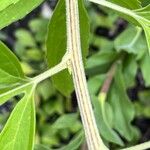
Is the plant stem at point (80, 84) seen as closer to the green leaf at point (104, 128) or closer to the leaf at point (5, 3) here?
the leaf at point (5, 3)

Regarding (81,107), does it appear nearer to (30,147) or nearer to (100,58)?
(30,147)

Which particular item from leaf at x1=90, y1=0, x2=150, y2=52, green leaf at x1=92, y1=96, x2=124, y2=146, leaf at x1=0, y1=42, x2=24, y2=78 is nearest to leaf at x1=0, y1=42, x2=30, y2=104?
leaf at x1=0, y1=42, x2=24, y2=78

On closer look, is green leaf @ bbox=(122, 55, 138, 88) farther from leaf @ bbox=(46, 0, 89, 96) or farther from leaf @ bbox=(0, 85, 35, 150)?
leaf @ bbox=(0, 85, 35, 150)

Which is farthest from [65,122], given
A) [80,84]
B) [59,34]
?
[80,84]

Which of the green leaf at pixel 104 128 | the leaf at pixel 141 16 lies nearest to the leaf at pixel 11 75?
the leaf at pixel 141 16

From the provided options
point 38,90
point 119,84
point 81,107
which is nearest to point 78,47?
point 81,107

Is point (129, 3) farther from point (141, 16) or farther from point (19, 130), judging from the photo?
point (19, 130)
